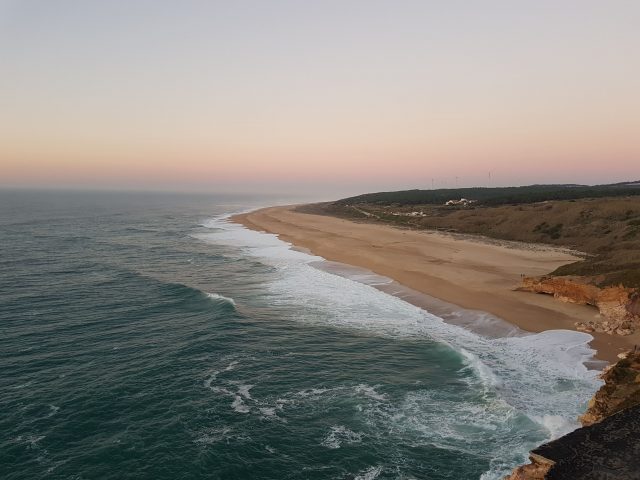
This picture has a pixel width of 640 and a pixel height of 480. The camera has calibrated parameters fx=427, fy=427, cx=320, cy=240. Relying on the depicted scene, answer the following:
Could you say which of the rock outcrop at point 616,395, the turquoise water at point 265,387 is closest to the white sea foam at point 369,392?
the turquoise water at point 265,387

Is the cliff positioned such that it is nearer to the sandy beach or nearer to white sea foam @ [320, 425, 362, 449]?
white sea foam @ [320, 425, 362, 449]

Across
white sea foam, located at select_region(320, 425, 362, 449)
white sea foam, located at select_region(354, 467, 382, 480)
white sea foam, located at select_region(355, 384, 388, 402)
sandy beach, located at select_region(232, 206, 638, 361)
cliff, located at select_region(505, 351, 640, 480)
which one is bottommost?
white sea foam, located at select_region(354, 467, 382, 480)

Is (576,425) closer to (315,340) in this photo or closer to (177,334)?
(315,340)

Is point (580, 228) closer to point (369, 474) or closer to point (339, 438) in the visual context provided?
point (339, 438)

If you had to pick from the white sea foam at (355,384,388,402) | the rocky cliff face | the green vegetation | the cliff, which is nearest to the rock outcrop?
the cliff

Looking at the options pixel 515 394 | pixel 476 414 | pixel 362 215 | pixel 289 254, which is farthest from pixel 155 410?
pixel 362 215

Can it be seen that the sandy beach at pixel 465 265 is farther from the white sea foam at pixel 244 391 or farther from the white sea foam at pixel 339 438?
the white sea foam at pixel 244 391
